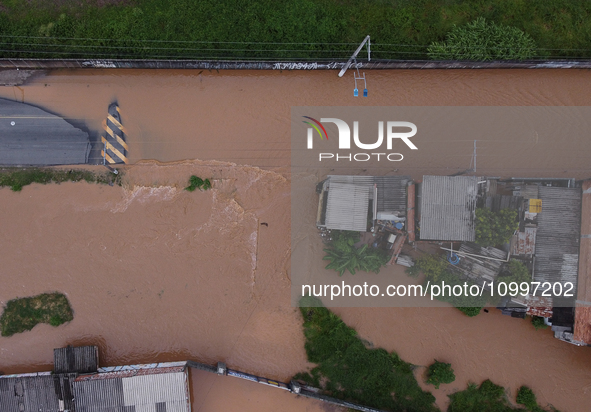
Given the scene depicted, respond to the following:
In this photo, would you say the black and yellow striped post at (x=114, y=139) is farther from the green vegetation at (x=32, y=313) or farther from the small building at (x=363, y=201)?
the small building at (x=363, y=201)

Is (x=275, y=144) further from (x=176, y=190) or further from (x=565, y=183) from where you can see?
(x=565, y=183)

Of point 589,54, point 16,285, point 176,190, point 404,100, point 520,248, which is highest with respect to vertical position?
point 589,54

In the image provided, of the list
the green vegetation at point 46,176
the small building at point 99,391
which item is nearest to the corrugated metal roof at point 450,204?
the small building at point 99,391

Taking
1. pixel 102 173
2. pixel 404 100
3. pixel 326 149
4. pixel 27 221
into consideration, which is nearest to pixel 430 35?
pixel 404 100

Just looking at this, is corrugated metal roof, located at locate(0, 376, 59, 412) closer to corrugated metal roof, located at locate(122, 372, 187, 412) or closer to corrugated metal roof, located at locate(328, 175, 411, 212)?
corrugated metal roof, located at locate(122, 372, 187, 412)

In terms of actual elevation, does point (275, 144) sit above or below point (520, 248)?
above

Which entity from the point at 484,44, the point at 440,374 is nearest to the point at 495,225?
the point at 440,374
